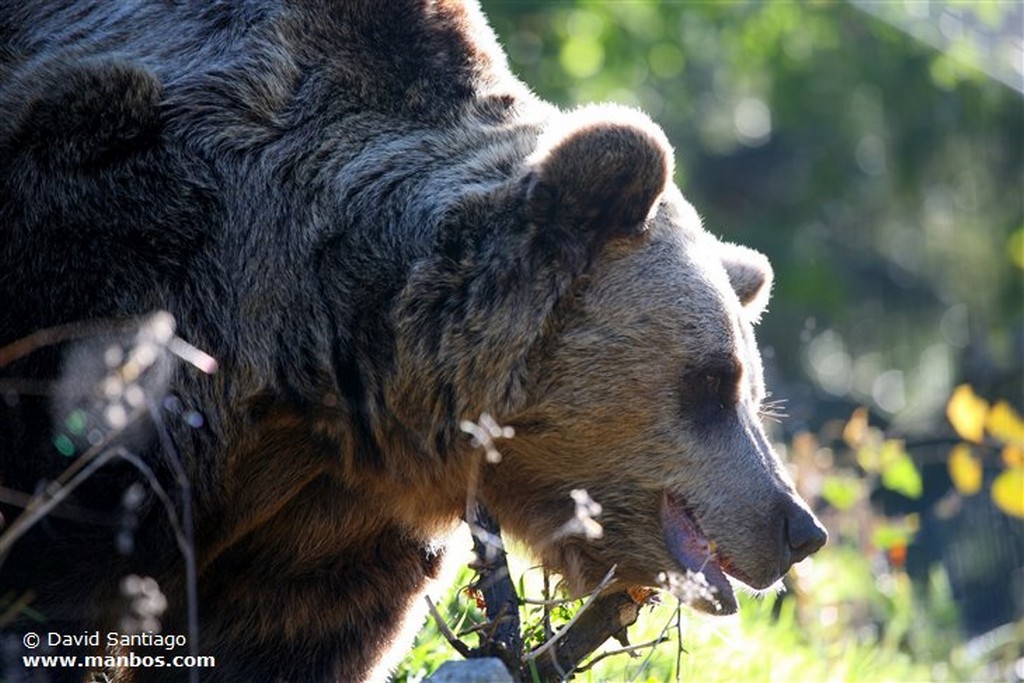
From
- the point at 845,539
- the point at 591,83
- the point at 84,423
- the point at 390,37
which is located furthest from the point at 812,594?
the point at 591,83

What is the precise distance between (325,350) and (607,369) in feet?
2.38

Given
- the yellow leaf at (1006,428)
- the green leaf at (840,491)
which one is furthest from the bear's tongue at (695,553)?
the yellow leaf at (1006,428)

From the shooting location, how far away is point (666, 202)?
470 cm

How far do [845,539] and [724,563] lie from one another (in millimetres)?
4863

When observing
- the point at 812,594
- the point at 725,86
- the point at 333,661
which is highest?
the point at 333,661

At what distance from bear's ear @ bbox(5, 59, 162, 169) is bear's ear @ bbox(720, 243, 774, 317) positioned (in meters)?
1.71

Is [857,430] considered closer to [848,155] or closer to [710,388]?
[710,388]

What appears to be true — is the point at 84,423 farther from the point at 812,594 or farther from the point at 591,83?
the point at 591,83

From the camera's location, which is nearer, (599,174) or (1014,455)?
(599,174)

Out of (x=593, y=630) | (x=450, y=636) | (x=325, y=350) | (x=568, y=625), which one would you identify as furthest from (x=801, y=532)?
(x=325, y=350)

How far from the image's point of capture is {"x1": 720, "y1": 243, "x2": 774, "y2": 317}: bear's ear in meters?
5.02

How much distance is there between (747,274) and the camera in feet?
16.6

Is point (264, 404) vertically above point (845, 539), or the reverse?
point (264, 404)

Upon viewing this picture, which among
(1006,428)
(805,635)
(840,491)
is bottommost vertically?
(805,635)
